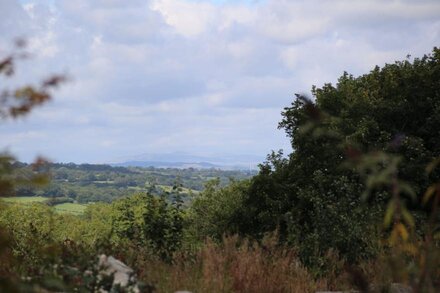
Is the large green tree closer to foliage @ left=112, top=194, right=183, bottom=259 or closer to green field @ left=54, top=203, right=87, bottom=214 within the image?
foliage @ left=112, top=194, right=183, bottom=259

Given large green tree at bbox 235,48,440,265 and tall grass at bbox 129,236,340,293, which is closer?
tall grass at bbox 129,236,340,293

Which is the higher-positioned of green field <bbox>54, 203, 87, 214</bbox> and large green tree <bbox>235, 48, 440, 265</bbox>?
large green tree <bbox>235, 48, 440, 265</bbox>

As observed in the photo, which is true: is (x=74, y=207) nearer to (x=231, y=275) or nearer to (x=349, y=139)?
(x=349, y=139)

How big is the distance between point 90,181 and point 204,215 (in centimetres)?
9930

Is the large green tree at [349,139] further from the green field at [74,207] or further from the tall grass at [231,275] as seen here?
the green field at [74,207]


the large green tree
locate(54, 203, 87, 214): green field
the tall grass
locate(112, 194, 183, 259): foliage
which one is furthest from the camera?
locate(54, 203, 87, 214): green field

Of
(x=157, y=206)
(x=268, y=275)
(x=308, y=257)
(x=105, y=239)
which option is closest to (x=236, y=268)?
(x=268, y=275)

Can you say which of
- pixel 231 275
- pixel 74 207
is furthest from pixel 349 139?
pixel 74 207

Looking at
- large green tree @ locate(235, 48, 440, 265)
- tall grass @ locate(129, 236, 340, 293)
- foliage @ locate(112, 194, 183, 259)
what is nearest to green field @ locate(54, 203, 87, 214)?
large green tree @ locate(235, 48, 440, 265)

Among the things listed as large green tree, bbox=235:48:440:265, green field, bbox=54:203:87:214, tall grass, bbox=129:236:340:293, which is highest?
large green tree, bbox=235:48:440:265

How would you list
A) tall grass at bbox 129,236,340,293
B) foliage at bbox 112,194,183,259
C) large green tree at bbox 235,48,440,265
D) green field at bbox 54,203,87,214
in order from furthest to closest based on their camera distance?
green field at bbox 54,203,87,214 → large green tree at bbox 235,48,440,265 → foliage at bbox 112,194,183,259 → tall grass at bbox 129,236,340,293

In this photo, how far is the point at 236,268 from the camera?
730 centimetres

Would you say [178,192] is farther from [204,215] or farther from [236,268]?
[204,215]

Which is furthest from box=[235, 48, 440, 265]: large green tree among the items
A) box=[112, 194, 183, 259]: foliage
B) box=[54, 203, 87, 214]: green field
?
box=[54, 203, 87, 214]: green field
